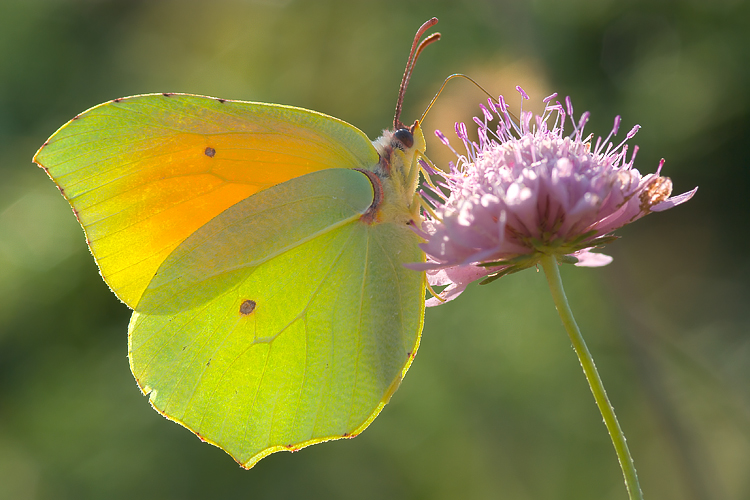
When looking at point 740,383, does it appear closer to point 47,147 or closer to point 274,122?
point 274,122

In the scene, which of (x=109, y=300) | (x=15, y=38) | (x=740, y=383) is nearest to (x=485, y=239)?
(x=740, y=383)

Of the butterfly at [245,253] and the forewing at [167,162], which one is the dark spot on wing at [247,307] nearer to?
the butterfly at [245,253]

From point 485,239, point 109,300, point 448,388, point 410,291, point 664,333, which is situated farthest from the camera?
point 109,300

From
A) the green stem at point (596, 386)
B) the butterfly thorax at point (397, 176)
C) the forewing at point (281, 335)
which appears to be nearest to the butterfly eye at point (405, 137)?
the butterfly thorax at point (397, 176)

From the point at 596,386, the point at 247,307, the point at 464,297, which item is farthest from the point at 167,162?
the point at 464,297

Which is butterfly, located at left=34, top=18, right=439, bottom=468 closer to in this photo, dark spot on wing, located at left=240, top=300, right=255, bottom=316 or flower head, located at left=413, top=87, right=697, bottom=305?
dark spot on wing, located at left=240, top=300, right=255, bottom=316

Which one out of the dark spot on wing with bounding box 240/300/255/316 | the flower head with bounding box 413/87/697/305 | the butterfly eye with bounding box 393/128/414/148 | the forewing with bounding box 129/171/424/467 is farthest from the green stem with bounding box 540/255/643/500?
the dark spot on wing with bounding box 240/300/255/316

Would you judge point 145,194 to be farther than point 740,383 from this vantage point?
No
